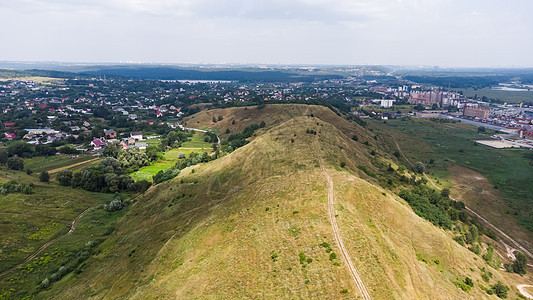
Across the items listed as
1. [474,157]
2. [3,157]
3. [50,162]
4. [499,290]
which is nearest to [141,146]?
[50,162]

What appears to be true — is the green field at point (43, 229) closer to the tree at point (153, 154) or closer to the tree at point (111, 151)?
the tree at point (111, 151)

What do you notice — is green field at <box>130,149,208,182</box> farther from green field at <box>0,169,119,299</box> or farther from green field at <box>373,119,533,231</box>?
green field at <box>373,119,533,231</box>

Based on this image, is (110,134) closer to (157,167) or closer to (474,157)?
(157,167)

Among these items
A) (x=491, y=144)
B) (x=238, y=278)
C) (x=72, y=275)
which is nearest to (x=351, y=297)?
(x=238, y=278)

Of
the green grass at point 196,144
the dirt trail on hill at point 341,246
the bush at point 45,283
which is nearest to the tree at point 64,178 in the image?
the bush at point 45,283

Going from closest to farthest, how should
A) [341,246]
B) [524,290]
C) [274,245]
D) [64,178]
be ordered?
[341,246], [274,245], [524,290], [64,178]

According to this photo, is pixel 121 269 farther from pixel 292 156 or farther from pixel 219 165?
pixel 292 156
